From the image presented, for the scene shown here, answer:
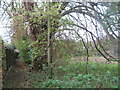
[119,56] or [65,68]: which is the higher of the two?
[119,56]

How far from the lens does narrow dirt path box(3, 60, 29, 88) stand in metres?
1.51

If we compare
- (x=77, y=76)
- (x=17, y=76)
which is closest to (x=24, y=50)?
(x=17, y=76)

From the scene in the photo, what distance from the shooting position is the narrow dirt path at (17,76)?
151 cm

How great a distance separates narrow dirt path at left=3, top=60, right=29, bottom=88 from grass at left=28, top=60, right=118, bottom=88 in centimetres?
9

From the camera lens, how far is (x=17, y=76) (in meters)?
1.56

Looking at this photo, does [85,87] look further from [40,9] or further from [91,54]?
[40,9]

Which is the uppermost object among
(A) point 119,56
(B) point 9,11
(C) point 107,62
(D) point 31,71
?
(B) point 9,11

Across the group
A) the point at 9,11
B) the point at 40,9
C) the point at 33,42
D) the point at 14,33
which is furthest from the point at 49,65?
the point at 9,11

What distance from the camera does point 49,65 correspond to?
1.66 metres

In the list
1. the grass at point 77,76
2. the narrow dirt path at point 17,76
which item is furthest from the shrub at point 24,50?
the grass at point 77,76

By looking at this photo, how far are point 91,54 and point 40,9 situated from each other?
0.91m

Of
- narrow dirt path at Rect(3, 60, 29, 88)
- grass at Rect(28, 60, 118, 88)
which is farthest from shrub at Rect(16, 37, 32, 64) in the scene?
grass at Rect(28, 60, 118, 88)

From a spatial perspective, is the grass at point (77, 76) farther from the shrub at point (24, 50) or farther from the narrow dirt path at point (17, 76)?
the shrub at point (24, 50)

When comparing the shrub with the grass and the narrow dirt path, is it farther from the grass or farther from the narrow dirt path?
the grass
